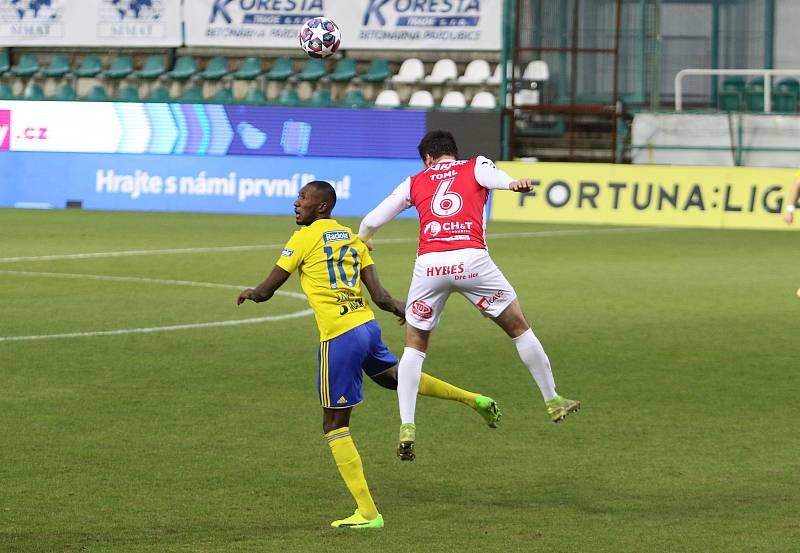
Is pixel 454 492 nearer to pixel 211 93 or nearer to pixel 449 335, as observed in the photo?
pixel 449 335

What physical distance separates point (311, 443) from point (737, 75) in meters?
25.1

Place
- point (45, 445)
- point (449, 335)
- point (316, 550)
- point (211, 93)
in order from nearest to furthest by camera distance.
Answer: point (316, 550) → point (45, 445) → point (449, 335) → point (211, 93)

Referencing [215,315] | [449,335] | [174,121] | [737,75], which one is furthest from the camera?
[737,75]

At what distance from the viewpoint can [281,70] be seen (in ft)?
112

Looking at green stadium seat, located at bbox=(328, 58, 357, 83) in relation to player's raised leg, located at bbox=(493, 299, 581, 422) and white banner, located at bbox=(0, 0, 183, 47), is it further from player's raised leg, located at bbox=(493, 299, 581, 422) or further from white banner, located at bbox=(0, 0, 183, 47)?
player's raised leg, located at bbox=(493, 299, 581, 422)

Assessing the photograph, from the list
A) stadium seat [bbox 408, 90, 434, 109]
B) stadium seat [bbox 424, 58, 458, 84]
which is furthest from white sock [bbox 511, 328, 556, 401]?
stadium seat [bbox 424, 58, 458, 84]

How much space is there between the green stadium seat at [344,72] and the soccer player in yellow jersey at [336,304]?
2692cm

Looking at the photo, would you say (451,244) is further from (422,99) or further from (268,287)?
(422,99)

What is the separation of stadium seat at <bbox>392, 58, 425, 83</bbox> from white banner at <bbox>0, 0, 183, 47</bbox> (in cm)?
521

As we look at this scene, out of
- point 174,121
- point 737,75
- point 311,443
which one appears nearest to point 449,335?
point 311,443

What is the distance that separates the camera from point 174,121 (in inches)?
1144

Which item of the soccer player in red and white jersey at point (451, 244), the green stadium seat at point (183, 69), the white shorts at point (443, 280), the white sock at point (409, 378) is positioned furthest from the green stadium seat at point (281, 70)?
the white sock at point (409, 378)

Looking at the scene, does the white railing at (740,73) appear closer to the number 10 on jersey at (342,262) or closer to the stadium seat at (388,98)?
the stadium seat at (388,98)

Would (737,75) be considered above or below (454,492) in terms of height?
above
